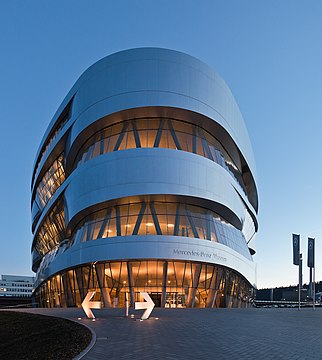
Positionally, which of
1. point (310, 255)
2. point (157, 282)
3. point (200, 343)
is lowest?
point (200, 343)

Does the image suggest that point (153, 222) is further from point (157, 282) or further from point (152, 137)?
point (152, 137)

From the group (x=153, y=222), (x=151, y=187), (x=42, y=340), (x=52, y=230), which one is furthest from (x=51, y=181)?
(x=42, y=340)

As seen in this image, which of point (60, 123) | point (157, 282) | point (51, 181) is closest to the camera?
point (157, 282)

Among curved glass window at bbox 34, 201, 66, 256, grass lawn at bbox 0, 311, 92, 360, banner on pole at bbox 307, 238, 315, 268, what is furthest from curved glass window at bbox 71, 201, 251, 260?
grass lawn at bbox 0, 311, 92, 360

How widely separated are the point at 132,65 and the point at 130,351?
3217 centimetres

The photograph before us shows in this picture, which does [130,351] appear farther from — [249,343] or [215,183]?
[215,183]

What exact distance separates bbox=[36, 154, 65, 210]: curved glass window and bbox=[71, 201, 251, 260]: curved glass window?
14.5m

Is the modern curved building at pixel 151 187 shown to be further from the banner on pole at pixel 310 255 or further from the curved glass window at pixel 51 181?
the curved glass window at pixel 51 181

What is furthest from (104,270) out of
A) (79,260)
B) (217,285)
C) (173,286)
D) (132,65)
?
(132,65)

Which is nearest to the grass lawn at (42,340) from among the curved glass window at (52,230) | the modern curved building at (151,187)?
the modern curved building at (151,187)

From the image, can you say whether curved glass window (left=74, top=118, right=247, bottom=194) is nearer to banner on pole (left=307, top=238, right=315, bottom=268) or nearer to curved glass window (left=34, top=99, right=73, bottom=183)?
curved glass window (left=34, top=99, right=73, bottom=183)

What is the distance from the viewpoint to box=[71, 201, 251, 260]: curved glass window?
36156 mm

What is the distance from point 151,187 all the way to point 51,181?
81.4 ft

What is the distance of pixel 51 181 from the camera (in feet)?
185
